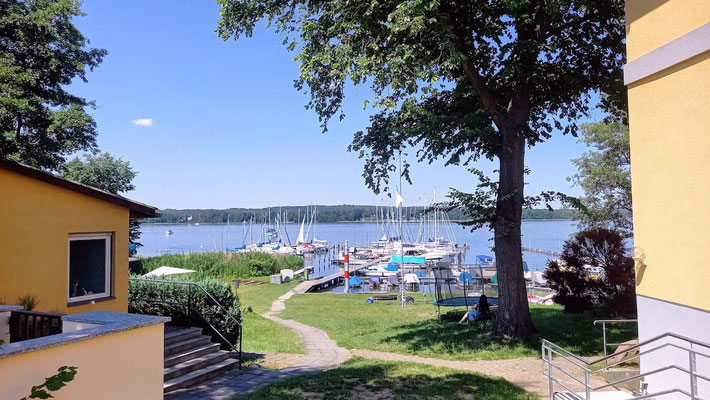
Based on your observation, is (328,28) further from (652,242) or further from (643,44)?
(652,242)

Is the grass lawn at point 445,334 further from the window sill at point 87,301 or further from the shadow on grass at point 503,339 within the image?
the window sill at point 87,301

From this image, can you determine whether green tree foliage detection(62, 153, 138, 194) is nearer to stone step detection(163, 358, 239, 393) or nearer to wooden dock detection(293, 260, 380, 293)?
wooden dock detection(293, 260, 380, 293)

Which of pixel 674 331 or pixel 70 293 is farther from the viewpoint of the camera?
pixel 70 293

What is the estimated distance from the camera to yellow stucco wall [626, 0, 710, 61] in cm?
557

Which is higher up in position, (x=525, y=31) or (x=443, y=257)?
(x=525, y=31)

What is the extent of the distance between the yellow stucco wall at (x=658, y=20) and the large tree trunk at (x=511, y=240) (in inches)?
203

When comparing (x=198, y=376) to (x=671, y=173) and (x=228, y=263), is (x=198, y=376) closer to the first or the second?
(x=671, y=173)

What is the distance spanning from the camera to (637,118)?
6.52 m

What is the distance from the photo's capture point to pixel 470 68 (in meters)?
11.4

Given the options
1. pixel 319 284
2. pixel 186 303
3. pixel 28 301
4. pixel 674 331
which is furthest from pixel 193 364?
pixel 319 284

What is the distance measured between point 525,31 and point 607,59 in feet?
8.29

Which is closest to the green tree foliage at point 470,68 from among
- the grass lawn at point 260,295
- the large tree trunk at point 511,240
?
the large tree trunk at point 511,240

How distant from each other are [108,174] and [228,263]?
555 inches

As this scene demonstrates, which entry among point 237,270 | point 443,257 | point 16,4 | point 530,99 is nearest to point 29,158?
point 16,4
